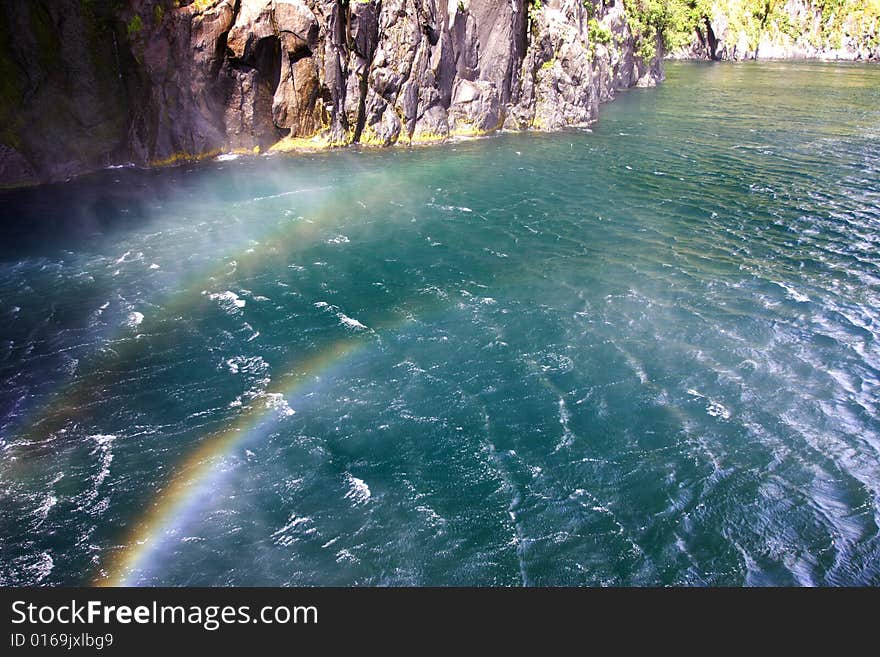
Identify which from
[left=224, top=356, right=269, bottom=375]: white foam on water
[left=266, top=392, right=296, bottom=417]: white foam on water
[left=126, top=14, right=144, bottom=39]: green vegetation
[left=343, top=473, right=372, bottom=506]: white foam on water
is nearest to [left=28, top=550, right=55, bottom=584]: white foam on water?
[left=343, top=473, right=372, bottom=506]: white foam on water

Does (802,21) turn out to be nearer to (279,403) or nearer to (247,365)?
(247,365)

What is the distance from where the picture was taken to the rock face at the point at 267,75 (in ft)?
104

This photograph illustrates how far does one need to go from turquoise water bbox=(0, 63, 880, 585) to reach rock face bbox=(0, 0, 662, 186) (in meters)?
5.96

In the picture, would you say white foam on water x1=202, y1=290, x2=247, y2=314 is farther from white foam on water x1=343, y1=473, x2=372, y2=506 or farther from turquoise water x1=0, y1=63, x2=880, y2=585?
white foam on water x1=343, y1=473, x2=372, y2=506

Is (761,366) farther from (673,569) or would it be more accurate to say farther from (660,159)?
(660,159)

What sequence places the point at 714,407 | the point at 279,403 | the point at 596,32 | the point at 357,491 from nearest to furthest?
the point at 357,491, the point at 714,407, the point at 279,403, the point at 596,32

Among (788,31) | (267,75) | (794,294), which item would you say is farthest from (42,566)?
(788,31)

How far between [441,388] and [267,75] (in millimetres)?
30726

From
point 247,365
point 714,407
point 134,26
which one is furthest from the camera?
point 134,26

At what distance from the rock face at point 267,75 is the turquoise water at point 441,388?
5956mm

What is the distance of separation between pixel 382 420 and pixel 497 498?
12.0ft

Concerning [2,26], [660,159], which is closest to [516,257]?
[660,159]

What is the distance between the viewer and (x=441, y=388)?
15.1 meters

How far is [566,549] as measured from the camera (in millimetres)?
10461
